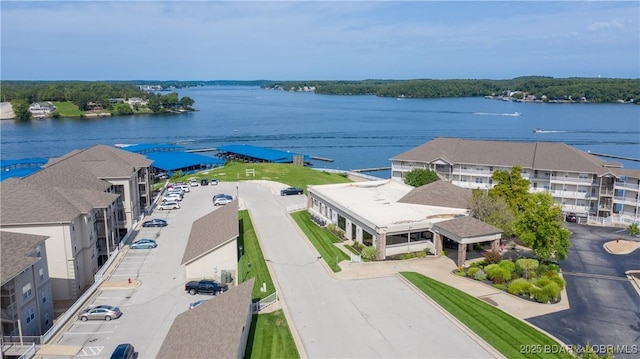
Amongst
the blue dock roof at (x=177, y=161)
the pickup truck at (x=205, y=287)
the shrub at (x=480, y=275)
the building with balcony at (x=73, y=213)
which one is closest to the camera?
the pickup truck at (x=205, y=287)

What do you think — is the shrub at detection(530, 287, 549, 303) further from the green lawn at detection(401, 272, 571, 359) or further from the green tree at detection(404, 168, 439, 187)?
the green tree at detection(404, 168, 439, 187)

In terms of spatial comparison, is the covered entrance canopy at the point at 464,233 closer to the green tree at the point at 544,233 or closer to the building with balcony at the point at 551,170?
the green tree at the point at 544,233

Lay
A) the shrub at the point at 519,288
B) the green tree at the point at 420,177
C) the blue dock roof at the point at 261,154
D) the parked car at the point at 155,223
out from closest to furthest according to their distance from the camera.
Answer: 1. the shrub at the point at 519,288
2. the parked car at the point at 155,223
3. the green tree at the point at 420,177
4. the blue dock roof at the point at 261,154

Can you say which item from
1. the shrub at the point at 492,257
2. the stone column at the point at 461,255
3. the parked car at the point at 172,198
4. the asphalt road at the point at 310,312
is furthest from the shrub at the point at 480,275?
the parked car at the point at 172,198

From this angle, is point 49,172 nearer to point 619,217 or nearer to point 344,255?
point 344,255

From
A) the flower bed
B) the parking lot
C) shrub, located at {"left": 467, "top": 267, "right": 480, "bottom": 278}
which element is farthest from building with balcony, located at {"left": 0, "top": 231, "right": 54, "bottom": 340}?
shrub, located at {"left": 467, "top": 267, "right": 480, "bottom": 278}
